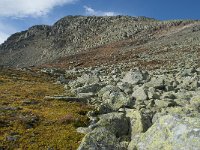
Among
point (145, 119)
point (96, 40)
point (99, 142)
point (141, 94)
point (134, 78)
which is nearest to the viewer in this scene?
point (99, 142)

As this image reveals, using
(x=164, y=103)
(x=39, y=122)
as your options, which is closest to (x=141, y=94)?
(x=164, y=103)

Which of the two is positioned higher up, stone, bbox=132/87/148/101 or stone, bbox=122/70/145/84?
stone, bbox=122/70/145/84

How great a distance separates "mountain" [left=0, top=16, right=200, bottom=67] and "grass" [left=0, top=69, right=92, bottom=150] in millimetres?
51465

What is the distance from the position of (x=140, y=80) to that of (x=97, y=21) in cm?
11671

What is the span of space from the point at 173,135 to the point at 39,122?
9282 mm

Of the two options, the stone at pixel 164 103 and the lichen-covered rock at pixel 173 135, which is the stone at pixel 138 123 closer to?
the lichen-covered rock at pixel 173 135

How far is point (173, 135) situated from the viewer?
12.1 m

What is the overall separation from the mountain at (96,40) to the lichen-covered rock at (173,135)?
2417 inches

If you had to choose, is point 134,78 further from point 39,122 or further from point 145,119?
point 145,119

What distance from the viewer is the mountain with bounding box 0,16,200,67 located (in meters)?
88.1

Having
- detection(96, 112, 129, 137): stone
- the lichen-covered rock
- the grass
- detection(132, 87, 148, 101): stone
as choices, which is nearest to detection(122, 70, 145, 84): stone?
detection(132, 87, 148, 101): stone

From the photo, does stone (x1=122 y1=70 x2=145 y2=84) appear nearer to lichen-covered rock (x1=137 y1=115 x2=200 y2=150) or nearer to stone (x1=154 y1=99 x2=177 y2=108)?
stone (x1=154 y1=99 x2=177 y2=108)

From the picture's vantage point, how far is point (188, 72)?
38.4 m

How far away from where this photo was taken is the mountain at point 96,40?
88.1 m
